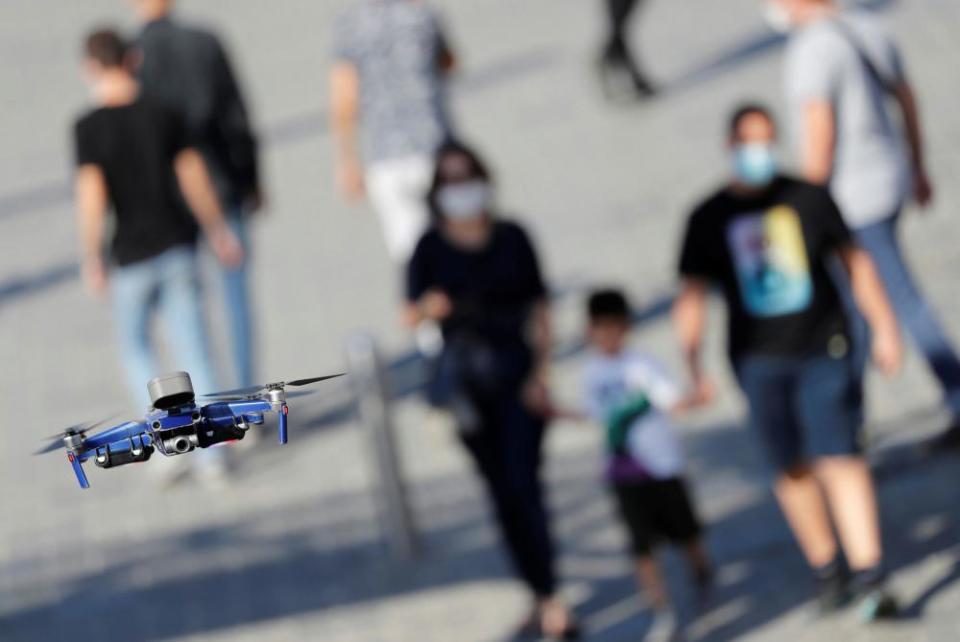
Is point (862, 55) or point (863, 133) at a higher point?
point (862, 55)

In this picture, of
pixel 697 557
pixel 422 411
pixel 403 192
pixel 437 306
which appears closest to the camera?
pixel 437 306

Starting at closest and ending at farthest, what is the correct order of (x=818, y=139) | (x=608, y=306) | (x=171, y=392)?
(x=171, y=392), (x=608, y=306), (x=818, y=139)

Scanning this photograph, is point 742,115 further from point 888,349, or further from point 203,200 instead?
point 203,200

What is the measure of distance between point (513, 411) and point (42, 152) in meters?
9.45

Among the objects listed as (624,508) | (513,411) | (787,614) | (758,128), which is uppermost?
(758,128)

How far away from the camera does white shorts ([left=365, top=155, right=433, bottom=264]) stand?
8828 mm

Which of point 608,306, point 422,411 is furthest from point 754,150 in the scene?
point 422,411

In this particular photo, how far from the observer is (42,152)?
15180mm

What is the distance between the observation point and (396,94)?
28.8ft

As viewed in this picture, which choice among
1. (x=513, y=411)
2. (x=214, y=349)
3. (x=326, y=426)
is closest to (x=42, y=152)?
(x=214, y=349)

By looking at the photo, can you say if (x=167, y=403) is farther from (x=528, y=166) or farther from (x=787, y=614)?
(x=528, y=166)

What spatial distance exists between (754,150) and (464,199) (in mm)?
999

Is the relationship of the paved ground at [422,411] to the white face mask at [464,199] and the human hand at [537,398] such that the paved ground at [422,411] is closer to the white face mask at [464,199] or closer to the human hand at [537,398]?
the human hand at [537,398]

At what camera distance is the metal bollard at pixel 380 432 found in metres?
7.23
